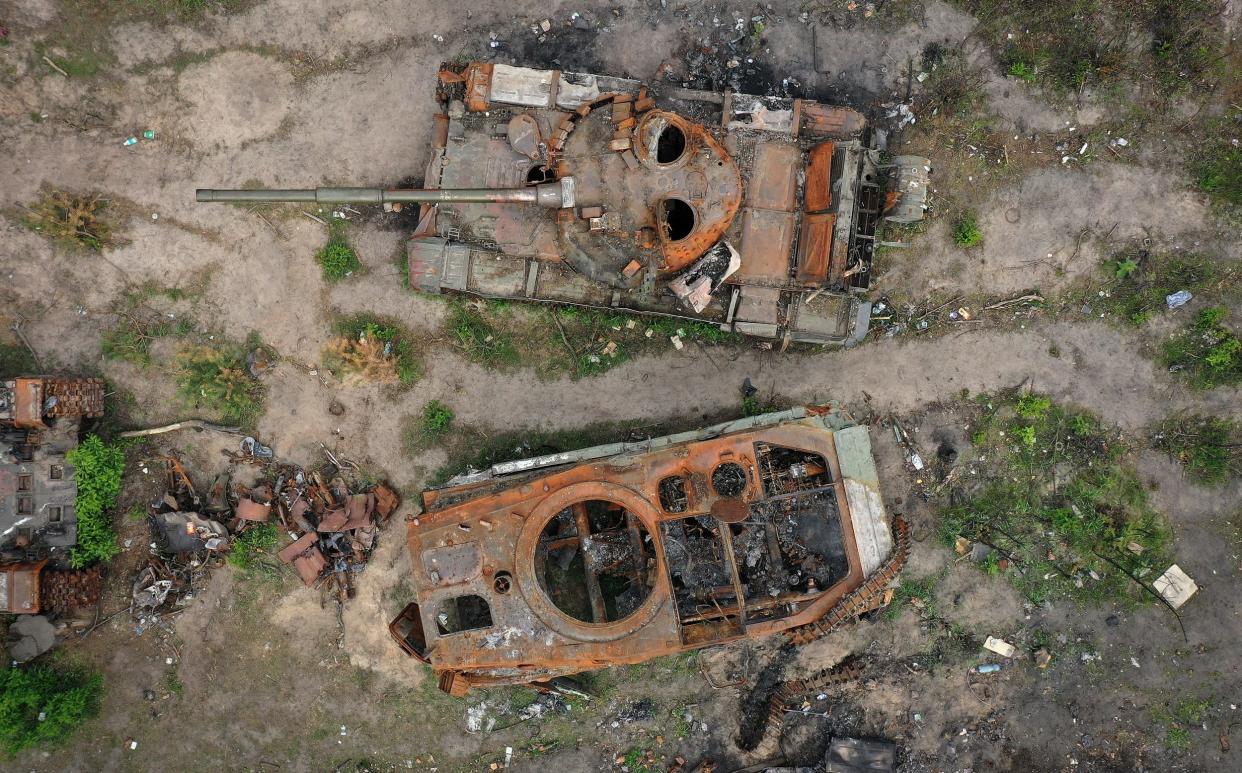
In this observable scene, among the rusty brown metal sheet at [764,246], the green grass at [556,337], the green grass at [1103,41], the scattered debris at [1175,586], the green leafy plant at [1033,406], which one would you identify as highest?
the green grass at [1103,41]

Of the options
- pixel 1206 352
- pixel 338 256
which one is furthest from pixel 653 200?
pixel 1206 352

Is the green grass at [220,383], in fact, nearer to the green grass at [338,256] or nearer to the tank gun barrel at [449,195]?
the green grass at [338,256]

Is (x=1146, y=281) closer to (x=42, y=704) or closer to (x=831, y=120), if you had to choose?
(x=831, y=120)

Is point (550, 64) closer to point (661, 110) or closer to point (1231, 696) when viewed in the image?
point (661, 110)

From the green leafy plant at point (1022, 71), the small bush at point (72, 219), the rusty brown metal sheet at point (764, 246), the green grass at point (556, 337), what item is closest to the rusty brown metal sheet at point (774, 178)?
the rusty brown metal sheet at point (764, 246)

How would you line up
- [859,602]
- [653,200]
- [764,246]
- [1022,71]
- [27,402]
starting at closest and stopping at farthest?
[859,602]
[653,200]
[764,246]
[27,402]
[1022,71]

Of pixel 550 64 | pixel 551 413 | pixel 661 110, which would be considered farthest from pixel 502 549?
pixel 550 64
